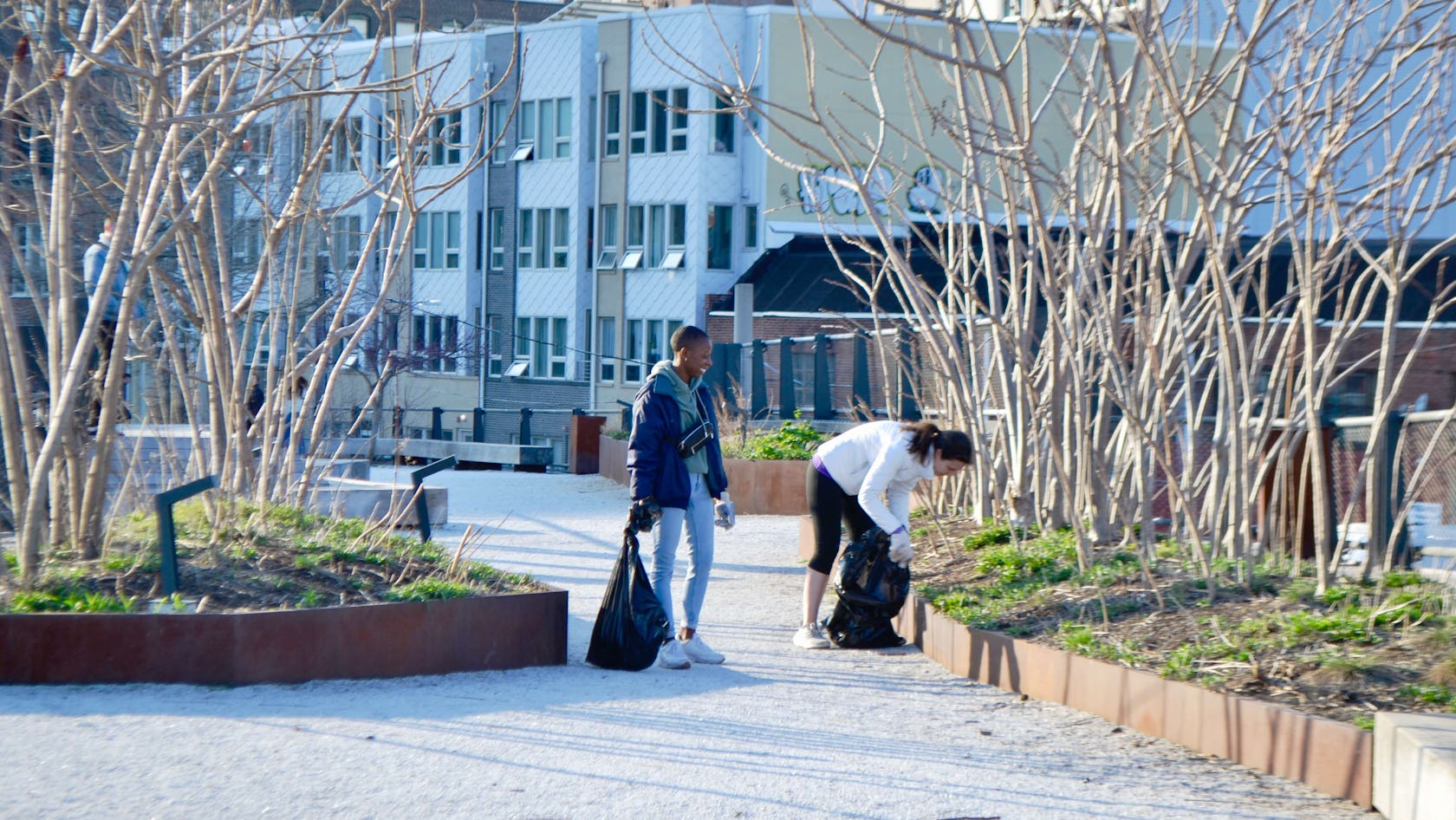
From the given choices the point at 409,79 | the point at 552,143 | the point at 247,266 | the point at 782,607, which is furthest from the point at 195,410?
the point at 552,143

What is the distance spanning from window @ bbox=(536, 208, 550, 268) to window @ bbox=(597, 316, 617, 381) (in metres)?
3.23

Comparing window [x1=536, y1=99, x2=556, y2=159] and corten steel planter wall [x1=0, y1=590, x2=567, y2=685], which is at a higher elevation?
window [x1=536, y1=99, x2=556, y2=159]

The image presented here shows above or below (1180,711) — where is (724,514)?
above

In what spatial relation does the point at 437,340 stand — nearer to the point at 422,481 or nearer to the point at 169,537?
the point at 422,481

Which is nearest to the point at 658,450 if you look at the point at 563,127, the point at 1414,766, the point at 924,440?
the point at 924,440

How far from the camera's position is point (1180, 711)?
5.99 m

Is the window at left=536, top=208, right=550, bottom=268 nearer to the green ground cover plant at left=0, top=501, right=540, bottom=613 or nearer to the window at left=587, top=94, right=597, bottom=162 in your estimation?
the window at left=587, top=94, right=597, bottom=162

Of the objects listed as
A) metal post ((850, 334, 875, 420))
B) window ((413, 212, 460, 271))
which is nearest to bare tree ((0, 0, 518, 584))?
metal post ((850, 334, 875, 420))

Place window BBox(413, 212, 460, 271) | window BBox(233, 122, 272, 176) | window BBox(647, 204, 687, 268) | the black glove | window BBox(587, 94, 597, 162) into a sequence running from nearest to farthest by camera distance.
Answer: the black glove < window BBox(233, 122, 272, 176) < window BBox(647, 204, 687, 268) < window BBox(587, 94, 597, 162) < window BBox(413, 212, 460, 271)

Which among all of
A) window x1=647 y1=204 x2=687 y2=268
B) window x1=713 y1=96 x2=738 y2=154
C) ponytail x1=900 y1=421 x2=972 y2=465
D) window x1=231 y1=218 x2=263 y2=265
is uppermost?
window x1=713 y1=96 x2=738 y2=154

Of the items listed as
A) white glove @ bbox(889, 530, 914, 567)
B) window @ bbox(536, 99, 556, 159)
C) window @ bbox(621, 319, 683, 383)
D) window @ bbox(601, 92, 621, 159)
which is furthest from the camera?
window @ bbox(536, 99, 556, 159)

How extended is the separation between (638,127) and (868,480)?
38429mm

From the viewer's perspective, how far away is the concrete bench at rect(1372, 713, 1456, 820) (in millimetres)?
4574

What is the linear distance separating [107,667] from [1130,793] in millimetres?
4151
